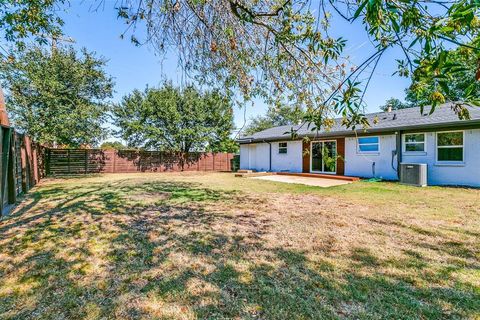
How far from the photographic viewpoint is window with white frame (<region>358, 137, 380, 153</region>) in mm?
11791

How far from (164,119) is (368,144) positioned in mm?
15435

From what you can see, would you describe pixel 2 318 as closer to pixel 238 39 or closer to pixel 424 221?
Result: pixel 238 39

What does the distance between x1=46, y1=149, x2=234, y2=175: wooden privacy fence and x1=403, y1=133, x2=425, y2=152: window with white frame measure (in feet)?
46.8

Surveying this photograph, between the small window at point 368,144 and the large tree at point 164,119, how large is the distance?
1039cm

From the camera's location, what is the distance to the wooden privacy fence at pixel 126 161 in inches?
621

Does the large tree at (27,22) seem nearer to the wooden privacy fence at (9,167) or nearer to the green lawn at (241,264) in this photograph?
the wooden privacy fence at (9,167)

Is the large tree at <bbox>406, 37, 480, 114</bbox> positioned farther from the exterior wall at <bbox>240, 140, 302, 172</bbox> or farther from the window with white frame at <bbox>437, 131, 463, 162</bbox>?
the exterior wall at <bbox>240, 140, 302, 172</bbox>

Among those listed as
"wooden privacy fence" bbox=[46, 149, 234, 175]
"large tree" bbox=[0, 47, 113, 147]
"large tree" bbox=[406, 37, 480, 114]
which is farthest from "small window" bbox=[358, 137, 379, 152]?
"large tree" bbox=[0, 47, 113, 147]

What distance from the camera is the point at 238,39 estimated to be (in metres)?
4.68

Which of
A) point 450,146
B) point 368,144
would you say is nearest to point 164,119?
point 368,144

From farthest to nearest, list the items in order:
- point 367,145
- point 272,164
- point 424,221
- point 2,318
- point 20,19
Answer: point 272,164 → point 367,145 → point 20,19 → point 424,221 → point 2,318

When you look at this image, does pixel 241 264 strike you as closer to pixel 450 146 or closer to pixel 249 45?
pixel 249 45

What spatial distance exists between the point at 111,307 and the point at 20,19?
6.18 metres

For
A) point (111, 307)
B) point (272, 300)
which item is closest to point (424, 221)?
point (272, 300)
